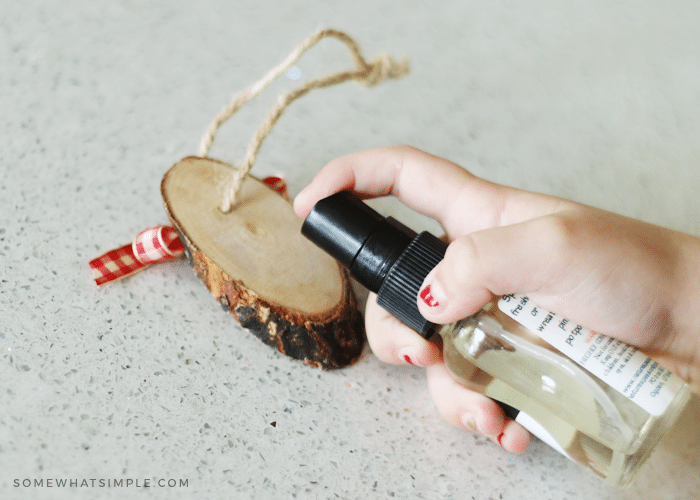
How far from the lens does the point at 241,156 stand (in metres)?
0.60

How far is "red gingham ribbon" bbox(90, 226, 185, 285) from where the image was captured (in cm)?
47

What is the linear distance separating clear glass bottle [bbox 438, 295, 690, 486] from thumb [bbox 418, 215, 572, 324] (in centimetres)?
2

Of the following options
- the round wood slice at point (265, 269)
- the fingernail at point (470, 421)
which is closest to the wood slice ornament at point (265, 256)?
the round wood slice at point (265, 269)

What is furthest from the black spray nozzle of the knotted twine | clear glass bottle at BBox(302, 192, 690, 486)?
the knotted twine

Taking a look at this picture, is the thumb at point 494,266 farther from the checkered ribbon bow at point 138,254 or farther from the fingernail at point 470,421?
the checkered ribbon bow at point 138,254

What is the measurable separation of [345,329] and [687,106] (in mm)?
606

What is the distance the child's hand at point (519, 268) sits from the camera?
35 centimetres

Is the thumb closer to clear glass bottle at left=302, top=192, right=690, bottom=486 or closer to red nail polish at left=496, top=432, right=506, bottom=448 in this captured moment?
clear glass bottle at left=302, top=192, right=690, bottom=486

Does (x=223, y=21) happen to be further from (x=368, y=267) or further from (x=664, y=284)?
(x=664, y=284)

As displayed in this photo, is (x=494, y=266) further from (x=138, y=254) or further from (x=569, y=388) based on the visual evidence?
(x=138, y=254)

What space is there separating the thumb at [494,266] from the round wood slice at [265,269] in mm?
114

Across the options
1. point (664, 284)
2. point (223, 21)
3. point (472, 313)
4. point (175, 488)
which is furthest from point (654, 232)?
point (223, 21)

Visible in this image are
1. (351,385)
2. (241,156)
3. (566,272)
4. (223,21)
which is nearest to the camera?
(566,272)

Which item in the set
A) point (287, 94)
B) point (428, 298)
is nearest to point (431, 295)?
point (428, 298)
